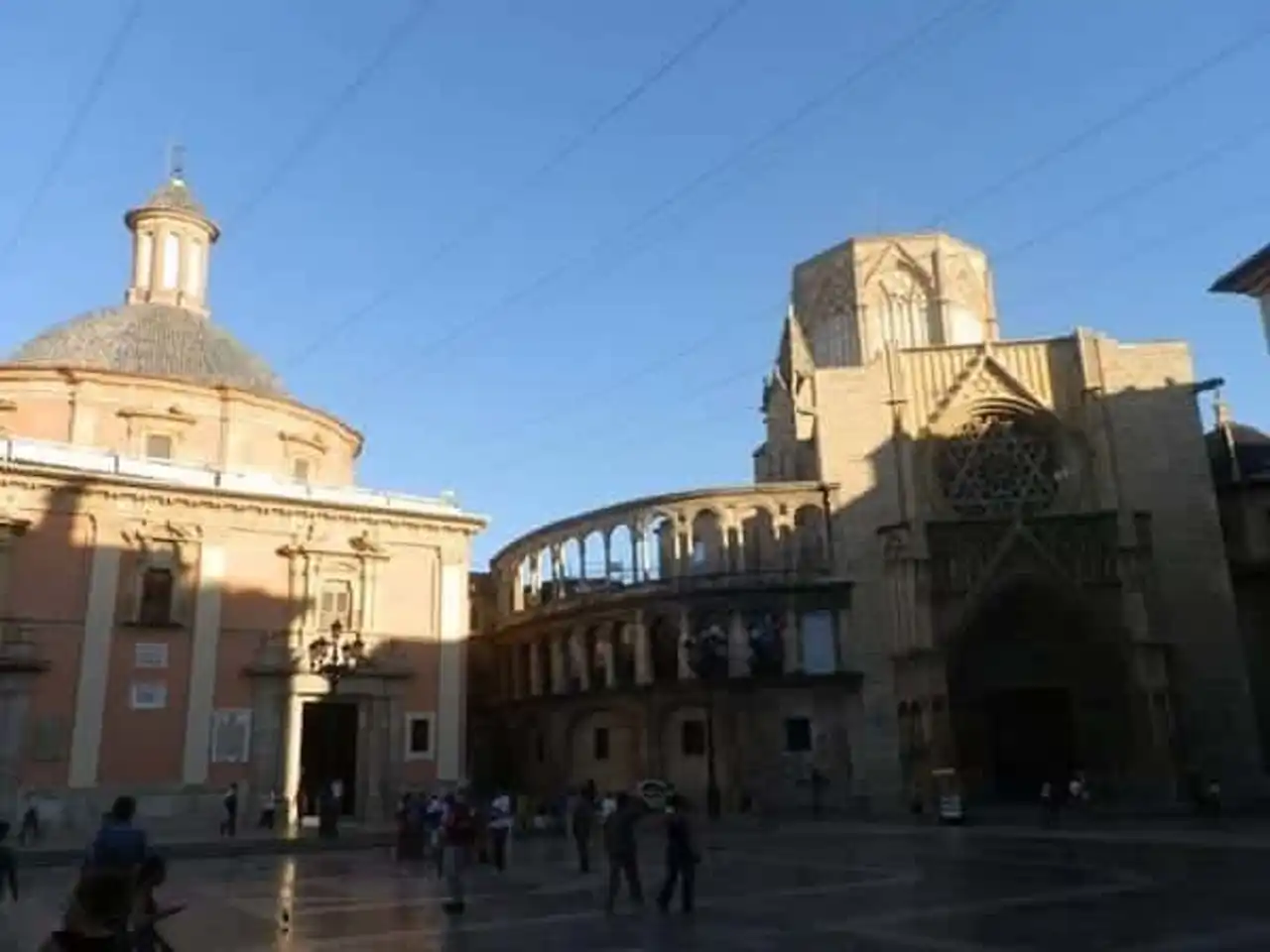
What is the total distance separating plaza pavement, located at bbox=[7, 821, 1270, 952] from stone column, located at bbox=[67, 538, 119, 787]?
7.00 metres

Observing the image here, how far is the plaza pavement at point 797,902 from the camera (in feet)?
33.9

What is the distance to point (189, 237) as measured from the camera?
44.2m

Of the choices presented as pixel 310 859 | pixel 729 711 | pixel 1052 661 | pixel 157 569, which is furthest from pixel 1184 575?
pixel 157 569

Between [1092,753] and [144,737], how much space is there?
28.7 metres

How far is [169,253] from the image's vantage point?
43625mm

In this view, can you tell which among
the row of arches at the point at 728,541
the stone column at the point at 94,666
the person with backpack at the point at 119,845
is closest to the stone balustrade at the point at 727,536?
the row of arches at the point at 728,541

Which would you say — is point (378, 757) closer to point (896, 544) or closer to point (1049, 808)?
point (896, 544)

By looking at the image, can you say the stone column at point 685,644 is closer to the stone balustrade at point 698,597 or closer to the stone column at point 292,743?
the stone balustrade at point 698,597

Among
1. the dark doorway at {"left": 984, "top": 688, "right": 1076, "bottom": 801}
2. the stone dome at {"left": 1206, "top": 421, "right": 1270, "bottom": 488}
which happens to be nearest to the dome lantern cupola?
the dark doorway at {"left": 984, "top": 688, "right": 1076, "bottom": 801}

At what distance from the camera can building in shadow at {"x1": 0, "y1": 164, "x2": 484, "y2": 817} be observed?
1085 inches

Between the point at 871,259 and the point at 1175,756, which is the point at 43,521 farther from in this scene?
the point at 871,259

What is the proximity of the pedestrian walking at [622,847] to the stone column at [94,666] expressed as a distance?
19.3 metres

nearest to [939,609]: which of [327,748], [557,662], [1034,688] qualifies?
[1034,688]

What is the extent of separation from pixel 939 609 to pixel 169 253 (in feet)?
108
